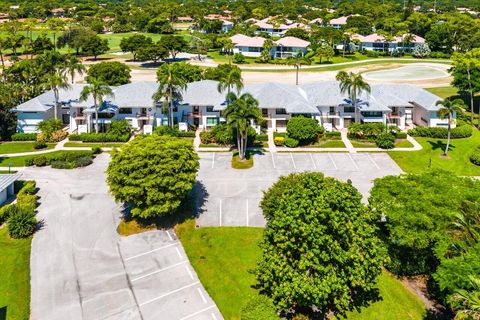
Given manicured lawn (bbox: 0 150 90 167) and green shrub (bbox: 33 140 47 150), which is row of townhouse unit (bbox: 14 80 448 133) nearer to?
green shrub (bbox: 33 140 47 150)

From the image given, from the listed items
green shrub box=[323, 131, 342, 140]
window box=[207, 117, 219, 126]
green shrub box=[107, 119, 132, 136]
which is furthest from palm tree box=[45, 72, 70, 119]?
green shrub box=[323, 131, 342, 140]

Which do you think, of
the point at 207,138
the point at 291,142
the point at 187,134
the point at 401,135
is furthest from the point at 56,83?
the point at 401,135

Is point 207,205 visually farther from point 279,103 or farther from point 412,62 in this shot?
point 412,62

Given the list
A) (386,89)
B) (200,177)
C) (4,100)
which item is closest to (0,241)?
(200,177)

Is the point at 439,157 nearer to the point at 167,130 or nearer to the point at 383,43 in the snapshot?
the point at 167,130

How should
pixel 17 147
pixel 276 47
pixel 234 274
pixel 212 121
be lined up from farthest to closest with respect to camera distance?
pixel 276 47 < pixel 212 121 < pixel 17 147 < pixel 234 274

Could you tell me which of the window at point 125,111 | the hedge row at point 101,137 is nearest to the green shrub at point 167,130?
the hedge row at point 101,137

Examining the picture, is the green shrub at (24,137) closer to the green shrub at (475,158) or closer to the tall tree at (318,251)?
the tall tree at (318,251)
